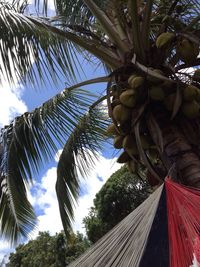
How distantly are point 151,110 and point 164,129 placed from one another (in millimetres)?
155

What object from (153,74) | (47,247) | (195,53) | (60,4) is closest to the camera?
(153,74)

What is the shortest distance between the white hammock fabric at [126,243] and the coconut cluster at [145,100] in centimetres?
89

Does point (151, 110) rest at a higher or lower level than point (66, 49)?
lower

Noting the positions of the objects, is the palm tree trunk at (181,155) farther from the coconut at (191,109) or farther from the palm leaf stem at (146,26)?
the palm leaf stem at (146,26)

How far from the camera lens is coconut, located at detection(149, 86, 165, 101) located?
2.59 meters

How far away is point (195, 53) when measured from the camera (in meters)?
2.83

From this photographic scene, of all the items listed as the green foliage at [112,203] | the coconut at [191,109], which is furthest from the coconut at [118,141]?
the green foliage at [112,203]

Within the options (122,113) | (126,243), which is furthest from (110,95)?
(126,243)

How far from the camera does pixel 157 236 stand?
170cm

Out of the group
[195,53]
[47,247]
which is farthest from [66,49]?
[47,247]

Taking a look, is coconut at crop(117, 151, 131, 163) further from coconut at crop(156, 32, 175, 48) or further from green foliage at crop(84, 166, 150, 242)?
green foliage at crop(84, 166, 150, 242)

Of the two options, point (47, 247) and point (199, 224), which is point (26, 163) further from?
point (47, 247)

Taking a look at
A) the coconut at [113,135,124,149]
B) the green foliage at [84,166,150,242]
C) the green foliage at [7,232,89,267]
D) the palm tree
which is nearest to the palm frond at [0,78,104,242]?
the palm tree

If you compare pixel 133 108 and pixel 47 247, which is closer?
pixel 133 108
